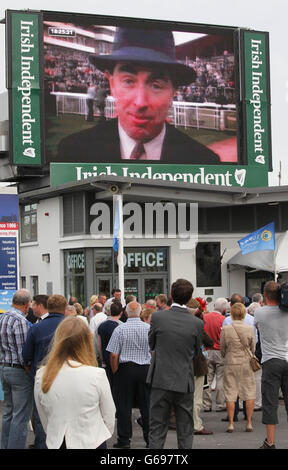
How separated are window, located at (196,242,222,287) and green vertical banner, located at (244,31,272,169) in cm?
653

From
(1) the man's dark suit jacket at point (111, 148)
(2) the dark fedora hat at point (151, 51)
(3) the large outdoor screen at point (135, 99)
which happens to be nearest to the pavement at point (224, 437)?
(3) the large outdoor screen at point (135, 99)

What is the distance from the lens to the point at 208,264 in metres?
31.8

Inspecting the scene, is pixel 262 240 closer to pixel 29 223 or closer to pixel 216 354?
pixel 216 354

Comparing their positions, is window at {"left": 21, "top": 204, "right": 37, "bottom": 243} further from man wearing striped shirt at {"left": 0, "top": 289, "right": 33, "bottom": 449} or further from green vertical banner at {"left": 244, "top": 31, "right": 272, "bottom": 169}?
man wearing striped shirt at {"left": 0, "top": 289, "right": 33, "bottom": 449}

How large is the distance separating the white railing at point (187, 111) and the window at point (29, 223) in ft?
13.4

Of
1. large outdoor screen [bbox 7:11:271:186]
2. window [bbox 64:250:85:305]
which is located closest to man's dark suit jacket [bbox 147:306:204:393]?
window [bbox 64:250:85:305]

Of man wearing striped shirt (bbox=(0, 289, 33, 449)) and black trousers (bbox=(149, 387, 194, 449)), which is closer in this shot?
black trousers (bbox=(149, 387, 194, 449))

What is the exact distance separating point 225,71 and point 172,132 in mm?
4102

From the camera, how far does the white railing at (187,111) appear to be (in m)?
33.8

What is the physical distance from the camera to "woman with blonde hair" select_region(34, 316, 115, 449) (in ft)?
17.9

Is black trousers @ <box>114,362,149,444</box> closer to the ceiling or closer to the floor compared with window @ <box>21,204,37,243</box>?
closer to the floor

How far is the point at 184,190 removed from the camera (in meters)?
29.5

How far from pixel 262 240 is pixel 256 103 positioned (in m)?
13.9
